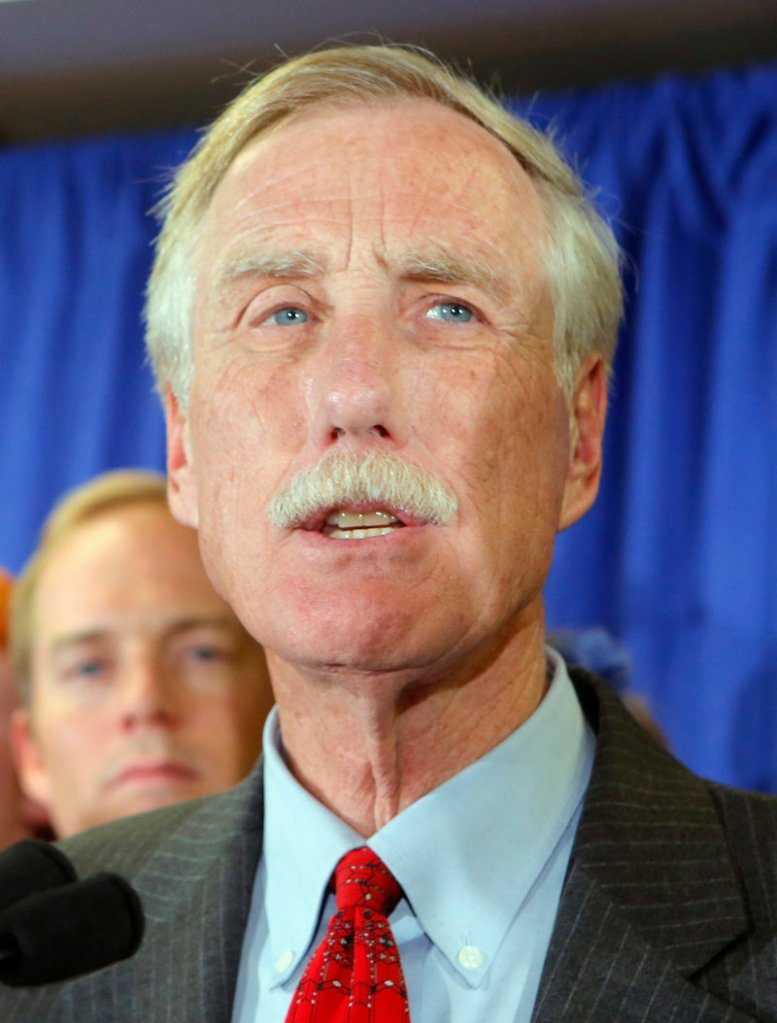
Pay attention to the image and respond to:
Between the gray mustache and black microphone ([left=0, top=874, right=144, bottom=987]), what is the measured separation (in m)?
0.37

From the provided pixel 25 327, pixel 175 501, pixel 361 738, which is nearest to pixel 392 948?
pixel 361 738

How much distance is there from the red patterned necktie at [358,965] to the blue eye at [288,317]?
533 millimetres

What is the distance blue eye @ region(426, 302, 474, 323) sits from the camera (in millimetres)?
1527

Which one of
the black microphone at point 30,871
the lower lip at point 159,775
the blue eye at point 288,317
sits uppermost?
the blue eye at point 288,317

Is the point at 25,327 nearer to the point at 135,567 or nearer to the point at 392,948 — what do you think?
the point at 135,567

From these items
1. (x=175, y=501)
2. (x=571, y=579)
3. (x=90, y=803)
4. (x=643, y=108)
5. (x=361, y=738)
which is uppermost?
(x=643, y=108)

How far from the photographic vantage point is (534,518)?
1517mm

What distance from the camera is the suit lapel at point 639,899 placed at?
1.34m

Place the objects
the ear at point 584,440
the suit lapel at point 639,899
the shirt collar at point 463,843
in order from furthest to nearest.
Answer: the ear at point 584,440 < the shirt collar at point 463,843 < the suit lapel at point 639,899

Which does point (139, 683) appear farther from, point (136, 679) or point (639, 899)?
point (639, 899)

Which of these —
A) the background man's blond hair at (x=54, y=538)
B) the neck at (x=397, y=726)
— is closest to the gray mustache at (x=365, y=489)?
the neck at (x=397, y=726)

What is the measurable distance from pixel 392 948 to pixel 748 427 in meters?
1.72

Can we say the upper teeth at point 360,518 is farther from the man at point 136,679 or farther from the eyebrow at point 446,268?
the man at point 136,679

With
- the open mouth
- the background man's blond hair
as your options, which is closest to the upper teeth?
Result: the open mouth
